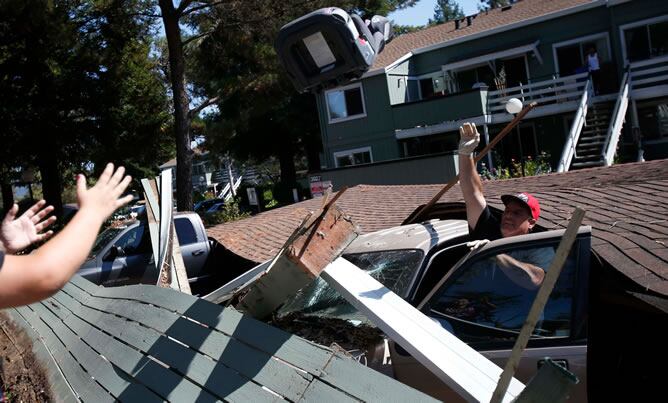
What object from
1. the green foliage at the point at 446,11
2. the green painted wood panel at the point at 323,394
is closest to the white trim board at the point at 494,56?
the green painted wood panel at the point at 323,394

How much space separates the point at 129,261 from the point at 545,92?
16.5 m

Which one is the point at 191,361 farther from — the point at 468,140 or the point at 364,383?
the point at 468,140

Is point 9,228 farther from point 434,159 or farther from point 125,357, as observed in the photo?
point 434,159

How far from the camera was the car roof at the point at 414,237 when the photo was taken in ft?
13.7

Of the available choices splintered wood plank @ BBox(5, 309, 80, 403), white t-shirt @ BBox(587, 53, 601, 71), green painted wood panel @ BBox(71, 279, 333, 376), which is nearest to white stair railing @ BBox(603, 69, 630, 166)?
white t-shirt @ BBox(587, 53, 601, 71)

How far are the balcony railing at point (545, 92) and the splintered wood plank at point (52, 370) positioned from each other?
18.5m

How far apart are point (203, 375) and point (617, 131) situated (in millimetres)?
19349

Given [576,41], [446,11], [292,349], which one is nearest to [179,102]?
[576,41]

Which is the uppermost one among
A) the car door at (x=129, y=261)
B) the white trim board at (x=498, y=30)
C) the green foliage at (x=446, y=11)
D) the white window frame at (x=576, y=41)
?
the green foliage at (x=446, y=11)

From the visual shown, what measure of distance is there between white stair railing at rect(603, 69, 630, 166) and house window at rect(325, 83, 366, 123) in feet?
32.1

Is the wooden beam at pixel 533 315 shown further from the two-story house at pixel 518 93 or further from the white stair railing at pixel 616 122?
the white stair railing at pixel 616 122

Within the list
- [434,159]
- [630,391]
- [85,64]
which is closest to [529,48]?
[434,159]

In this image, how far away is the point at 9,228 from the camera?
2621mm

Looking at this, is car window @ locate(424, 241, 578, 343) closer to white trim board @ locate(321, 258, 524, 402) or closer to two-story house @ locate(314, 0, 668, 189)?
white trim board @ locate(321, 258, 524, 402)
